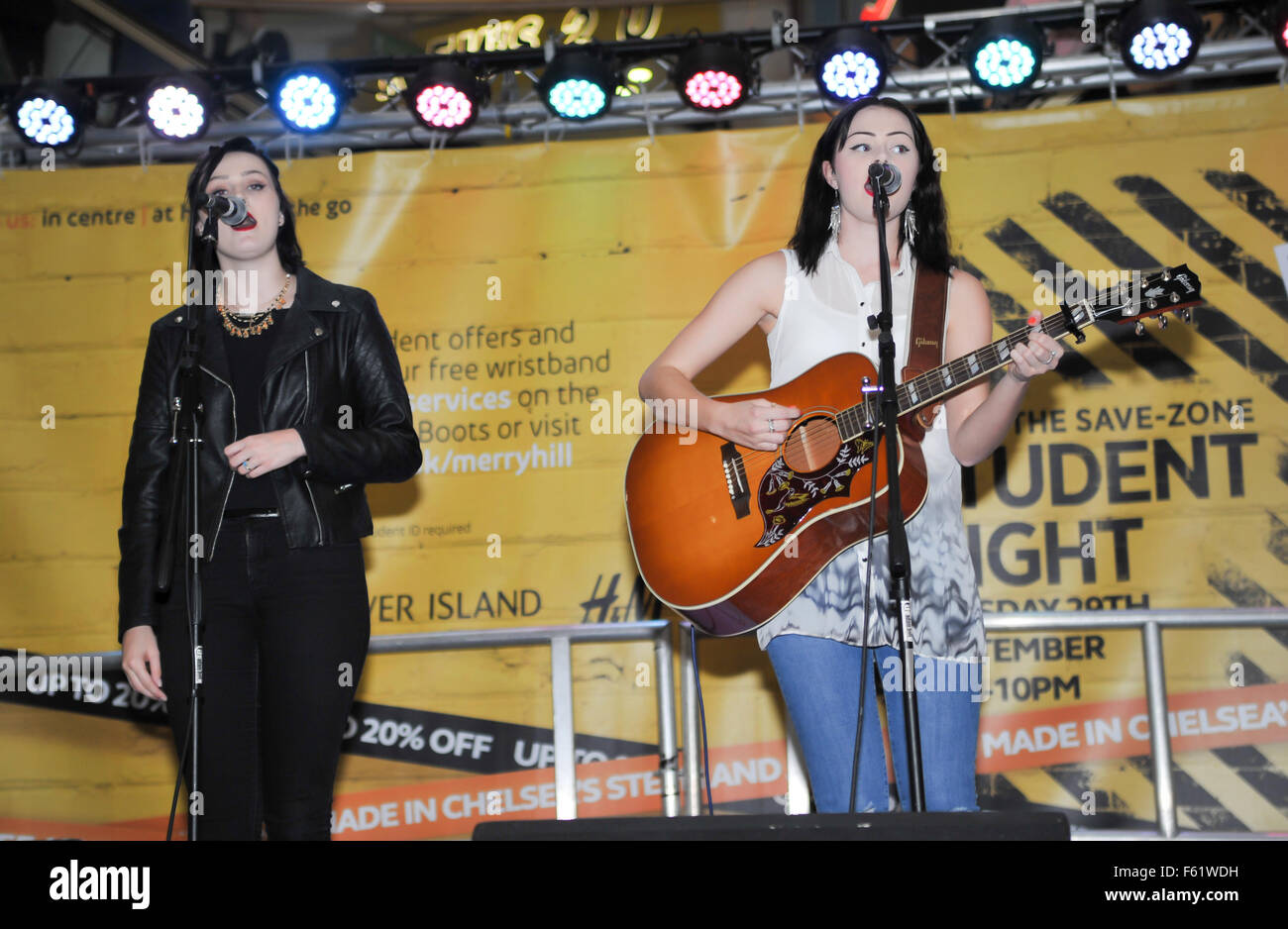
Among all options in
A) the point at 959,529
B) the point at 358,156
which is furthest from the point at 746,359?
the point at 959,529

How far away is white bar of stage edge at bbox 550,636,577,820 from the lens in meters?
4.05

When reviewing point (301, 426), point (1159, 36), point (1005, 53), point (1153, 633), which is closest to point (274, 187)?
point (301, 426)

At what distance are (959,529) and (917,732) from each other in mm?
563

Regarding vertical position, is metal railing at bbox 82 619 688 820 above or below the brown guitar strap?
below

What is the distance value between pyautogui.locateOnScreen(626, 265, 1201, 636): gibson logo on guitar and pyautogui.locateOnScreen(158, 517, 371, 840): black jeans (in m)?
0.77

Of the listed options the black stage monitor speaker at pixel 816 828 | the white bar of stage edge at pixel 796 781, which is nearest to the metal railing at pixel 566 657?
the white bar of stage edge at pixel 796 781

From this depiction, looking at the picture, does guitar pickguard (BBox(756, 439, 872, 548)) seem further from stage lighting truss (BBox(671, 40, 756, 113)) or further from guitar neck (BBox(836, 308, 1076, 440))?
stage lighting truss (BBox(671, 40, 756, 113))

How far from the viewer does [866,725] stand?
7.49ft

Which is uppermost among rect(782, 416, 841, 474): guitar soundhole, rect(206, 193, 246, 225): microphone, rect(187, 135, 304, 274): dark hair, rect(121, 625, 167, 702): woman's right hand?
rect(187, 135, 304, 274): dark hair

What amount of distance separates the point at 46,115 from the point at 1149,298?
13.7 feet

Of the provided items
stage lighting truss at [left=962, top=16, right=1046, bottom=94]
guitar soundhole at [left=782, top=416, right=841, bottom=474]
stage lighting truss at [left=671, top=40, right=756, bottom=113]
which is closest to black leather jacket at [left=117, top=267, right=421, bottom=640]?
guitar soundhole at [left=782, top=416, right=841, bottom=474]

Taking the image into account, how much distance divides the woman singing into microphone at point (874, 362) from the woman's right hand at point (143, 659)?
1.23 meters

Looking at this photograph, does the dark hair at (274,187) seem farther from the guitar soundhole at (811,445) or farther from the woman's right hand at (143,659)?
the guitar soundhole at (811,445)
